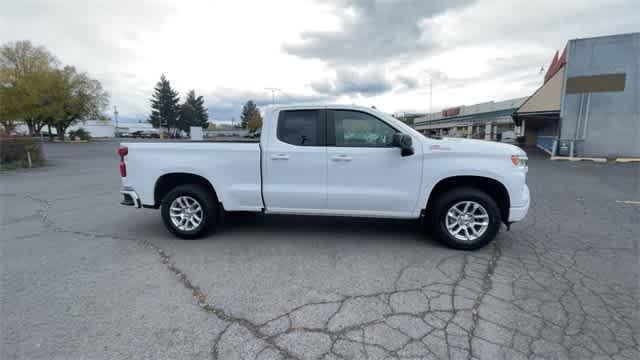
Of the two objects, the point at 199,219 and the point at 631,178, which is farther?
the point at 631,178

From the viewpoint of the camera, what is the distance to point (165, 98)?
7181 cm

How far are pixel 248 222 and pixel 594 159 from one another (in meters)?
19.2

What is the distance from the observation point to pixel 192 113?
76062mm

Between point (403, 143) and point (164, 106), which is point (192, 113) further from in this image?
point (403, 143)

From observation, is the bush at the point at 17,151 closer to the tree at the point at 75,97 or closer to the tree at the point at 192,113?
the tree at the point at 75,97

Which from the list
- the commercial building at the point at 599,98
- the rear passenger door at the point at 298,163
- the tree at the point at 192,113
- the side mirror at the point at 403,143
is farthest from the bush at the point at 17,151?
the tree at the point at 192,113

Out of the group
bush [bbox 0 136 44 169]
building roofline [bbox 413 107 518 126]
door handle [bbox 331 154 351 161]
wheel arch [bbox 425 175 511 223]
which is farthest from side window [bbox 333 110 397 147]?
building roofline [bbox 413 107 518 126]

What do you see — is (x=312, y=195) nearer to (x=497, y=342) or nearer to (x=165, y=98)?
(x=497, y=342)

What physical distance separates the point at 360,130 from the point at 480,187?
188 cm

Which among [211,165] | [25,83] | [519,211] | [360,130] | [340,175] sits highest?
[25,83]

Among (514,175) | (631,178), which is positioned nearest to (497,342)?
(514,175)

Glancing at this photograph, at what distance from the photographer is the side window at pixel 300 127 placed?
434 centimetres

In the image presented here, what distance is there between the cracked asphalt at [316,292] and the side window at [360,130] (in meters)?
1.45

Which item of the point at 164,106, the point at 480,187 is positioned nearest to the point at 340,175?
the point at 480,187
